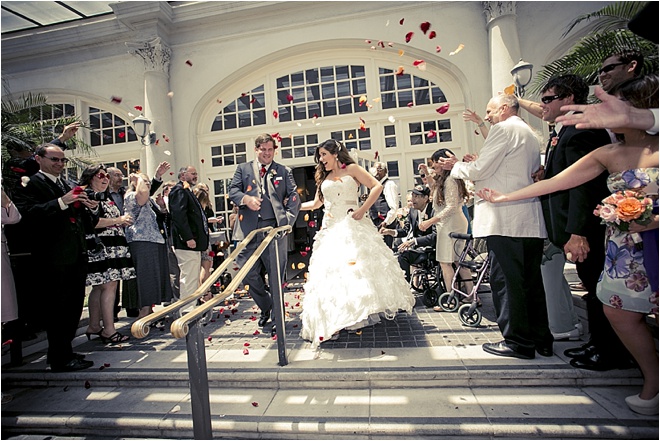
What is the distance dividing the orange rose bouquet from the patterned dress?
14.8ft

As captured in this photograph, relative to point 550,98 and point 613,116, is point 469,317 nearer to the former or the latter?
point 550,98

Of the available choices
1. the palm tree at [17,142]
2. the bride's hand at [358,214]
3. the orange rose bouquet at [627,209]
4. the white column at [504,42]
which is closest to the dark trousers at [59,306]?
the palm tree at [17,142]

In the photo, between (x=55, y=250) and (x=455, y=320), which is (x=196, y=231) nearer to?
(x=55, y=250)

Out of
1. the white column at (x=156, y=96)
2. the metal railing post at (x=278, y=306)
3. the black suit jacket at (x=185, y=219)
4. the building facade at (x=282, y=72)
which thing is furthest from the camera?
the white column at (x=156, y=96)

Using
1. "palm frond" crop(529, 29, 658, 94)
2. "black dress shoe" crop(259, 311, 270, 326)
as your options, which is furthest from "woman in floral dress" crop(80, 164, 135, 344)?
"palm frond" crop(529, 29, 658, 94)

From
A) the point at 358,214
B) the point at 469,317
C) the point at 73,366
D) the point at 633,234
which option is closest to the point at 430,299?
the point at 469,317

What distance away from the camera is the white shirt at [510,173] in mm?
2783

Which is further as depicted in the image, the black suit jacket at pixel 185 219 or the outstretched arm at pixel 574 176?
the black suit jacket at pixel 185 219

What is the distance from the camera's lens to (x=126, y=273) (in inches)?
167

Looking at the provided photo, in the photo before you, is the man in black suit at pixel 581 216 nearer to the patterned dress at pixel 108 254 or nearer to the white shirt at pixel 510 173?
the white shirt at pixel 510 173

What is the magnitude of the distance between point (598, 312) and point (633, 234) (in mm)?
875

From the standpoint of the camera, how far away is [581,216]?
233cm

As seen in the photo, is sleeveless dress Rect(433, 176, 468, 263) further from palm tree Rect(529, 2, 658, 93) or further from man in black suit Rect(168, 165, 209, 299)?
man in black suit Rect(168, 165, 209, 299)

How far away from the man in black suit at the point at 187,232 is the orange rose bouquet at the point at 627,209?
4.34 m
